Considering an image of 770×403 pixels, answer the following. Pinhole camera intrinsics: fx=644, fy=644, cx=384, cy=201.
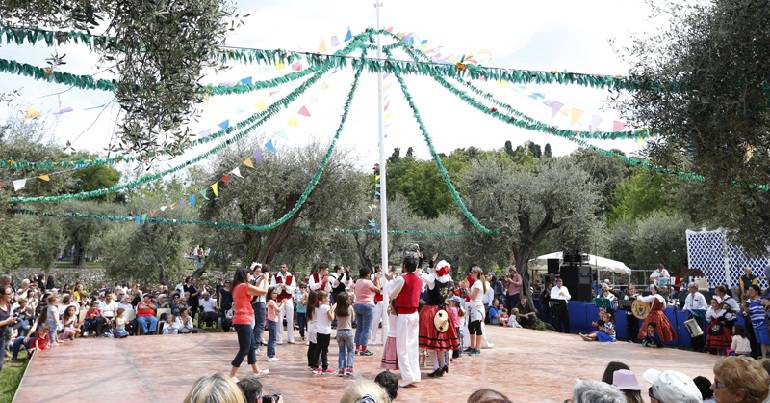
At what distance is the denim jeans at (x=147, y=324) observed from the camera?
16234 mm

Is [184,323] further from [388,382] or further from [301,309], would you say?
[388,382]

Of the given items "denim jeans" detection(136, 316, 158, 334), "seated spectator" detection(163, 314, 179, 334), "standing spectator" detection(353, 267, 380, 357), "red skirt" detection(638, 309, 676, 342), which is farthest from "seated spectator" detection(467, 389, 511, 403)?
"denim jeans" detection(136, 316, 158, 334)

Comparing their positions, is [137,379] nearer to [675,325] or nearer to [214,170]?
[675,325]

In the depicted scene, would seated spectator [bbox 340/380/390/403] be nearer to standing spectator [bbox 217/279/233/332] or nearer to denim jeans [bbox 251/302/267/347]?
denim jeans [bbox 251/302/267/347]

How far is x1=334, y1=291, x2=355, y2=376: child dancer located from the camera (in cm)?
936

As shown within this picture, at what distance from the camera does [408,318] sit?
8891 millimetres

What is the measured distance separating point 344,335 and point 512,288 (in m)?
11.0

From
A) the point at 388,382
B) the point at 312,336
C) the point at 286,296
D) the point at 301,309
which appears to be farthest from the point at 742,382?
the point at 301,309

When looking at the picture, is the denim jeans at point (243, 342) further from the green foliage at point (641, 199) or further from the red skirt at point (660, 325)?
the green foliage at point (641, 199)

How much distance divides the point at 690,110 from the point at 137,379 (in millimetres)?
8088

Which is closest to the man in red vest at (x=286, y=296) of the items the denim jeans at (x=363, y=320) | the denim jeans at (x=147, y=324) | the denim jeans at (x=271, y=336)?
the denim jeans at (x=271, y=336)

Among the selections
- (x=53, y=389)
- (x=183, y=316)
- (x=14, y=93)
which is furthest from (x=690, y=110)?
(x=183, y=316)

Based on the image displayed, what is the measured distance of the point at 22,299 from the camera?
45.3 ft

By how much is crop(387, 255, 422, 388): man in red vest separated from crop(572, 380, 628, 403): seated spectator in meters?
5.80
